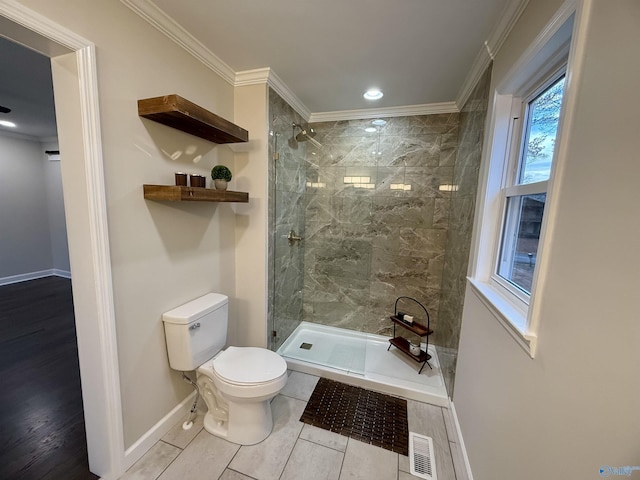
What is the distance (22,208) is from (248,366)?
5154 mm

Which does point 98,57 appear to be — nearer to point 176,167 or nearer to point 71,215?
point 176,167

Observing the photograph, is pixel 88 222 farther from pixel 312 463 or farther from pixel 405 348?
pixel 405 348

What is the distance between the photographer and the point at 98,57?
44.3 inches

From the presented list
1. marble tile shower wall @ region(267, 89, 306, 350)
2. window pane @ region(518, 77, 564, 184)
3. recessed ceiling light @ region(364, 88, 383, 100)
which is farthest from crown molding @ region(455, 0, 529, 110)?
marble tile shower wall @ region(267, 89, 306, 350)

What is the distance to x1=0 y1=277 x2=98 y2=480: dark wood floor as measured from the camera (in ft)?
4.46

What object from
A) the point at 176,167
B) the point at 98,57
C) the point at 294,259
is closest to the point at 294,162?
the point at 294,259

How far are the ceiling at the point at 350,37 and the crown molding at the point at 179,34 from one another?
19 millimetres

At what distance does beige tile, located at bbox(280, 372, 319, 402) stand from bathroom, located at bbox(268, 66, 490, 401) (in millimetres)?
200

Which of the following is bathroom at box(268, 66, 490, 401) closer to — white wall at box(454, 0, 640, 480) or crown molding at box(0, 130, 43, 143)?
white wall at box(454, 0, 640, 480)

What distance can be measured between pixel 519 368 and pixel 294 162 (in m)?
2.24

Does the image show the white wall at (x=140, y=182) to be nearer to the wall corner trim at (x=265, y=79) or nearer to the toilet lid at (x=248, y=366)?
the wall corner trim at (x=265, y=79)

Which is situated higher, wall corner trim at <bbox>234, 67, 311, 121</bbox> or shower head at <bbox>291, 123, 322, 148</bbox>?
wall corner trim at <bbox>234, 67, 311, 121</bbox>

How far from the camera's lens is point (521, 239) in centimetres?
Answer: 130

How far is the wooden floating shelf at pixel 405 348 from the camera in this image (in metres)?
2.26
